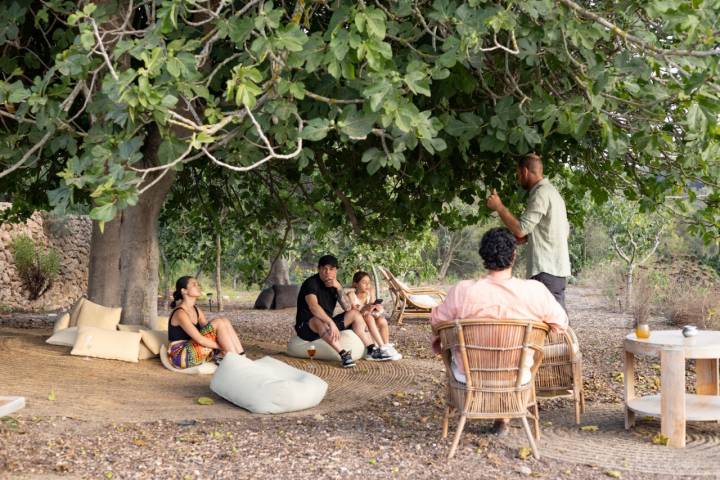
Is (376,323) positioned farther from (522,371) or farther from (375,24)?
(375,24)

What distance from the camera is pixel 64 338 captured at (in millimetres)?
7777

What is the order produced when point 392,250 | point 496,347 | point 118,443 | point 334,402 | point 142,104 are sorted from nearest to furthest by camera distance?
point 142,104, point 496,347, point 118,443, point 334,402, point 392,250

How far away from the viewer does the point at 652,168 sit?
7.66m

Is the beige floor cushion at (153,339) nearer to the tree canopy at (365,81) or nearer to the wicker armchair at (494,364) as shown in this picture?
the tree canopy at (365,81)

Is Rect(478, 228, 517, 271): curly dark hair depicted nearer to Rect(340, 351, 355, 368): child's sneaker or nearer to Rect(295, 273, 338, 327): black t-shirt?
Rect(340, 351, 355, 368): child's sneaker

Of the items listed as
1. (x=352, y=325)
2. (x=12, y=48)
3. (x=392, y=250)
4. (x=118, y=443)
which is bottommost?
(x=118, y=443)

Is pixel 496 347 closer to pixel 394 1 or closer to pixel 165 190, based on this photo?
pixel 394 1

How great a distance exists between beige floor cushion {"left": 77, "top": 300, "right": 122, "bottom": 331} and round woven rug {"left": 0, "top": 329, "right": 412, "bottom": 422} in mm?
315

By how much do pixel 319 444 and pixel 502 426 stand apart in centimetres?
105

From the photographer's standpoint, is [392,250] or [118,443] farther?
[392,250]

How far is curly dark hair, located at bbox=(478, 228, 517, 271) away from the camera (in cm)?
460

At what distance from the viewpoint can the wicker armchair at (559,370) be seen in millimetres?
5297

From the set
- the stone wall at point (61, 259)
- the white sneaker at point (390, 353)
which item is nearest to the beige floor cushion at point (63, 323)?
the white sneaker at point (390, 353)

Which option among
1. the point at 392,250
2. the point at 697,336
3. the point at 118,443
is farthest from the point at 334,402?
the point at 392,250
